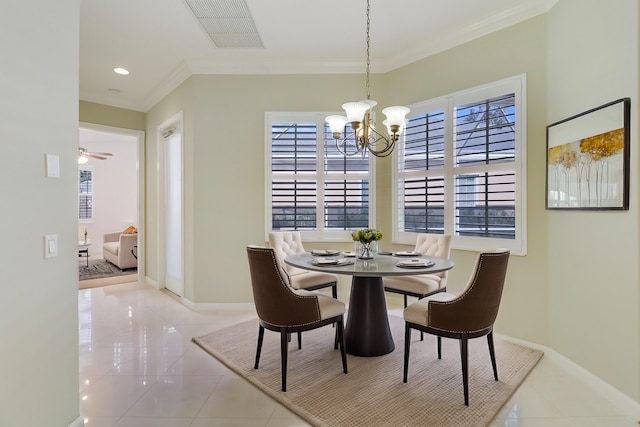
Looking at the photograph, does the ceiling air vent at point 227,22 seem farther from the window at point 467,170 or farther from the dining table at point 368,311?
the dining table at point 368,311

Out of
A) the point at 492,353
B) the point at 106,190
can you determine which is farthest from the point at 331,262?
the point at 106,190

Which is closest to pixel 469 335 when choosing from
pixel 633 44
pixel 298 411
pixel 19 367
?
pixel 298 411

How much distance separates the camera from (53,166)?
1627 millimetres

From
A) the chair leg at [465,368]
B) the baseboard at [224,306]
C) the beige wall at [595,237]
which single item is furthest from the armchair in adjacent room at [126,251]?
the beige wall at [595,237]

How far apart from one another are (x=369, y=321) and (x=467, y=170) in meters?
1.78

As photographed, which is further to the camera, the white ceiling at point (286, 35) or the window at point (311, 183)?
the window at point (311, 183)

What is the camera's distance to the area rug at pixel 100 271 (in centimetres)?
612

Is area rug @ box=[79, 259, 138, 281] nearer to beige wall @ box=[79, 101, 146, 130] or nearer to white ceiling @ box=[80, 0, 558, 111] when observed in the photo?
beige wall @ box=[79, 101, 146, 130]

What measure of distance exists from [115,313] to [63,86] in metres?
3.10

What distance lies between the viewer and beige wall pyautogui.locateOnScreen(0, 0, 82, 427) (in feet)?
4.67

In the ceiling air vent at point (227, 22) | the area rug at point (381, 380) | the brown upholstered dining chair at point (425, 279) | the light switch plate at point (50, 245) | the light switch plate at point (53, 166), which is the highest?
the ceiling air vent at point (227, 22)

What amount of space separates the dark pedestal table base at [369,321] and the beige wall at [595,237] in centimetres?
141

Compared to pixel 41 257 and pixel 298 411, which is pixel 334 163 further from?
pixel 41 257

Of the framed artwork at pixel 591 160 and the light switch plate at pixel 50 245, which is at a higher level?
the framed artwork at pixel 591 160
